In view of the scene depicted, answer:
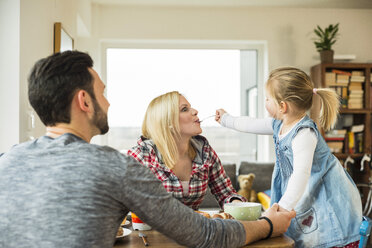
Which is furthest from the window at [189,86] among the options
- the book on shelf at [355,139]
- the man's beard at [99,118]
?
the man's beard at [99,118]

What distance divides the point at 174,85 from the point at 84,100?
4.11 metres

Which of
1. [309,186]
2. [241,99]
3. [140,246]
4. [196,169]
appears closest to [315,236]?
[309,186]

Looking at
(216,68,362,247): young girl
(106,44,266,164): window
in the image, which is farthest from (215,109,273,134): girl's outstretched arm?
(106,44,266,164): window

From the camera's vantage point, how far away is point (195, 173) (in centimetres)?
189

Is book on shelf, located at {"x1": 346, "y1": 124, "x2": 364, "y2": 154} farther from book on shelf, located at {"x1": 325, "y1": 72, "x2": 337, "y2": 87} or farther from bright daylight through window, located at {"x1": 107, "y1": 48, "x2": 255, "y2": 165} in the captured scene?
bright daylight through window, located at {"x1": 107, "y1": 48, "x2": 255, "y2": 165}

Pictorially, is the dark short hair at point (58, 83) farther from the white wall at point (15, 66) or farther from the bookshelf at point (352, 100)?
the bookshelf at point (352, 100)

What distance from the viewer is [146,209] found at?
970 mm

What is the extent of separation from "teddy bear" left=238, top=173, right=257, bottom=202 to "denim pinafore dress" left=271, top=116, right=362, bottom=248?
8.18ft

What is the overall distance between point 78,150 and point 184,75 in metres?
4.26

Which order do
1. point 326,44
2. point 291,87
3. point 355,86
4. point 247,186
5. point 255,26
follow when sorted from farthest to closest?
point 255,26 < point 355,86 < point 326,44 < point 247,186 < point 291,87

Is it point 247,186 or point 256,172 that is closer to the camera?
point 247,186

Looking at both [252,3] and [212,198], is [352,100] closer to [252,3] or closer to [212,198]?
[252,3]

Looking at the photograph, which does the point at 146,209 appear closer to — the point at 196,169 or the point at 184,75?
the point at 196,169

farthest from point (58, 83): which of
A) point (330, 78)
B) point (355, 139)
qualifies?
point (355, 139)
